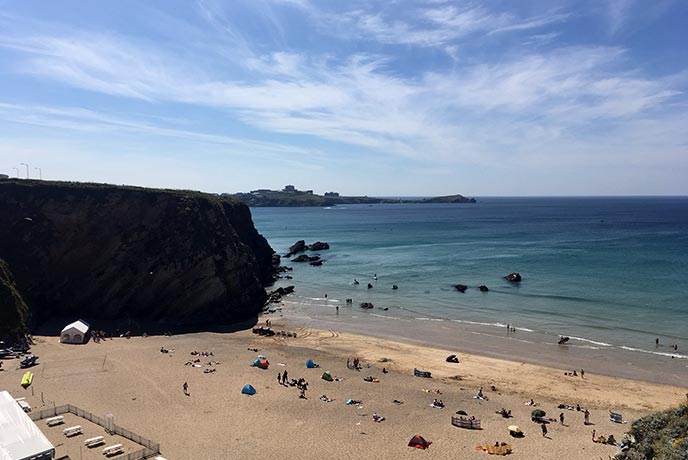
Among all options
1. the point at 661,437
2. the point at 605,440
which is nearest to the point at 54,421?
the point at 661,437

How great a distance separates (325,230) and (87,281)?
359 ft

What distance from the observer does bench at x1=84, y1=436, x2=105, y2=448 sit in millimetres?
21652

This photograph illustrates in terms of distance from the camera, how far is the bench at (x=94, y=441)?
2165 centimetres

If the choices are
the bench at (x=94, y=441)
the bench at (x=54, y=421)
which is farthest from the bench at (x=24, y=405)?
the bench at (x=94, y=441)

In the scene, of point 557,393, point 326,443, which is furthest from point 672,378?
point 326,443

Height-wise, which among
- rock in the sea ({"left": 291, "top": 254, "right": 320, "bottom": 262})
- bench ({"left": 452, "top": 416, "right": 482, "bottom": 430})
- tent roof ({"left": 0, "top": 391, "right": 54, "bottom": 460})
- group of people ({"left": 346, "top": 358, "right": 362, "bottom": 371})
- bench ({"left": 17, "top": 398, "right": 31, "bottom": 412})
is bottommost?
group of people ({"left": 346, "top": 358, "right": 362, "bottom": 371})

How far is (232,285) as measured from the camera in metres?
51.7

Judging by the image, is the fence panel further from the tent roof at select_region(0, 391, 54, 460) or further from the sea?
the sea

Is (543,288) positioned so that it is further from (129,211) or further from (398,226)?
(398,226)

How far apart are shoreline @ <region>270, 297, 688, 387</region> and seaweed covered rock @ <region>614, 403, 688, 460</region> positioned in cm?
2251

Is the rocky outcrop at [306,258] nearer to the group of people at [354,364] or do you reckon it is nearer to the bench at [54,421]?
the group of people at [354,364]

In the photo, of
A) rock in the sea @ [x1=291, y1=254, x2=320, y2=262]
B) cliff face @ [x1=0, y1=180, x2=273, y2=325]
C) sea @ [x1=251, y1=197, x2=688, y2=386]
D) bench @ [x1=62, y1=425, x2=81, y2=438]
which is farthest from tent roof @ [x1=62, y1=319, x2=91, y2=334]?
rock in the sea @ [x1=291, y1=254, x2=320, y2=262]

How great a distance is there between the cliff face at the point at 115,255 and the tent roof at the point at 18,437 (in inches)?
982

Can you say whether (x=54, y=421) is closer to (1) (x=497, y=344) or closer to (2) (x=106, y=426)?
(2) (x=106, y=426)
